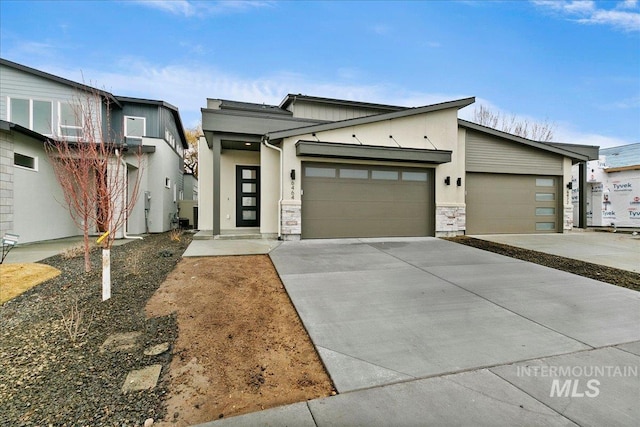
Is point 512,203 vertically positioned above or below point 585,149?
below

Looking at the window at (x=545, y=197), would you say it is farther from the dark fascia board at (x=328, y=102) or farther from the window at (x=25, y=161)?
the window at (x=25, y=161)

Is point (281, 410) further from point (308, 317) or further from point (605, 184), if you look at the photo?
point (605, 184)

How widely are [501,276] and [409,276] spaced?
173 centimetres

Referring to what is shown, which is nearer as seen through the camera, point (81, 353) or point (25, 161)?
point (81, 353)

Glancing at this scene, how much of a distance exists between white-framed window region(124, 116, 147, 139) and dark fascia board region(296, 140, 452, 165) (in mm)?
8627

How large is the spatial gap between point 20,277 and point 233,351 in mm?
4996

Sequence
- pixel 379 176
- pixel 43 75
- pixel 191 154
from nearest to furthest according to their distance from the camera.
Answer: pixel 379 176 → pixel 43 75 → pixel 191 154

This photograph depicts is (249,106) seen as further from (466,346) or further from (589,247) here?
(589,247)

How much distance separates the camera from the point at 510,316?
3.77m

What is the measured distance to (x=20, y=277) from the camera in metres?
5.20

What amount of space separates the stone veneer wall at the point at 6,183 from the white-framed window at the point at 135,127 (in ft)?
16.1

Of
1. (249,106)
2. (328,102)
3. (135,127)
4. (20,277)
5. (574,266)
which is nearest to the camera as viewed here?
(20,277)

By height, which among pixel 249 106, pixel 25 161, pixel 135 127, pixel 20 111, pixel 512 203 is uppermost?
pixel 249 106

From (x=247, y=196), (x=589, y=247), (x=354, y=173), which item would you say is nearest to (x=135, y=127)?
(x=247, y=196)
